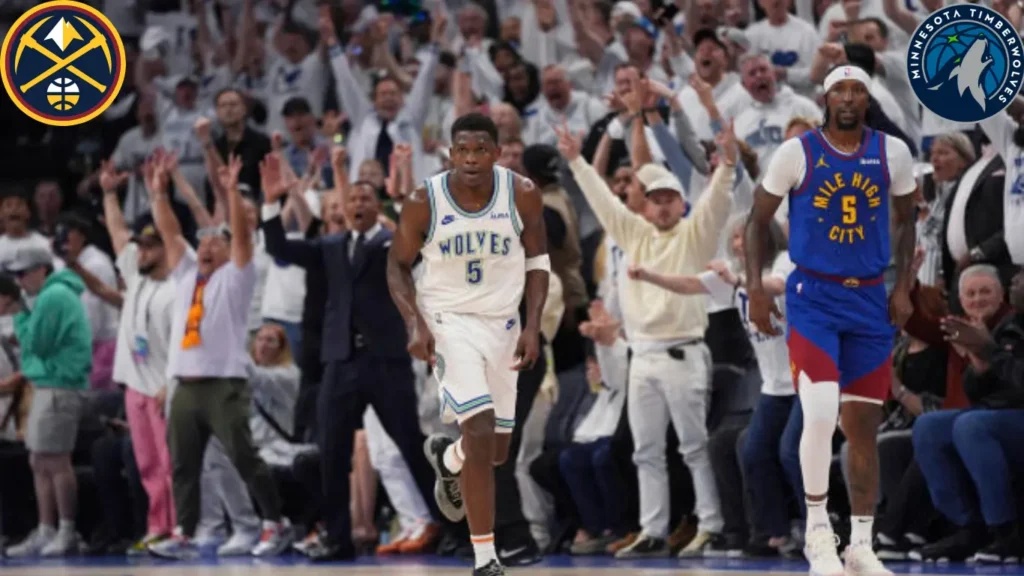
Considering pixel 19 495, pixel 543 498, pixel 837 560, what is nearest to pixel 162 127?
pixel 19 495

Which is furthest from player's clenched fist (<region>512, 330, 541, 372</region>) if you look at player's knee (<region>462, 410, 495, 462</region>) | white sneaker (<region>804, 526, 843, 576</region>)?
white sneaker (<region>804, 526, 843, 576</region>)

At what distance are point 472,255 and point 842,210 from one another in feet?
6.34

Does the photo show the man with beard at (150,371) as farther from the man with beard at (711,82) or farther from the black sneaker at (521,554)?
the man with beard at (711,82)

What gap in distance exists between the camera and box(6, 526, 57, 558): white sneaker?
15.6 metres

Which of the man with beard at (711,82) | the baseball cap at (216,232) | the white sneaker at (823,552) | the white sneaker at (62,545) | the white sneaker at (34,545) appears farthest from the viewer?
the white sneaker at (34,545)

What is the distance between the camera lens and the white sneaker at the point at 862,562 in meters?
9.12

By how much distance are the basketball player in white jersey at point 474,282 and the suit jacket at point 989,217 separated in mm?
3317

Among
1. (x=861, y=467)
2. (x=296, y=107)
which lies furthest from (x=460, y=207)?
(x=296, y=107)

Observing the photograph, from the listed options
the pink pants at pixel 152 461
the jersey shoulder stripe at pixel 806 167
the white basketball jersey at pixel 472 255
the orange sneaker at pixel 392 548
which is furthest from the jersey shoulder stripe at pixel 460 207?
the pink pants at pixel 152 461

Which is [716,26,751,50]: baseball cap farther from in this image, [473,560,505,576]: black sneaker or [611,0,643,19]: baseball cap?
[473,560,505,576]: black sneaker

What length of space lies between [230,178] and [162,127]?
556 cm

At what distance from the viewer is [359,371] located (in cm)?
1297

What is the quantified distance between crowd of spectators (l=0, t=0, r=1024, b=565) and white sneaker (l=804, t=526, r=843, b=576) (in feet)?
6.34

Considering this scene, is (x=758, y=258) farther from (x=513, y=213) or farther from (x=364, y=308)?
(x=364, y=308)
